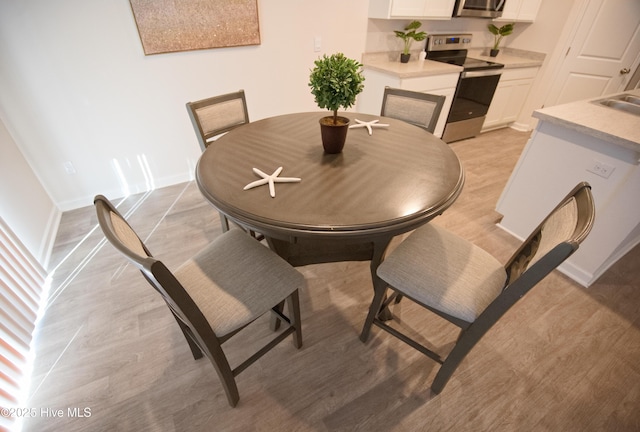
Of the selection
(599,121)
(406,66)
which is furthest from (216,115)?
(599,121)

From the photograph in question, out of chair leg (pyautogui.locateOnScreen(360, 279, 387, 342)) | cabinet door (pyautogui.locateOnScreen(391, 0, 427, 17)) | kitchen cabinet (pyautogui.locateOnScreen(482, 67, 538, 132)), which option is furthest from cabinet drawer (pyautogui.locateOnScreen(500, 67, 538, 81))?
chair leg (pyautogui.locateOnScreen(360, 279, 387, 342))

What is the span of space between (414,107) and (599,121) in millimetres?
1059

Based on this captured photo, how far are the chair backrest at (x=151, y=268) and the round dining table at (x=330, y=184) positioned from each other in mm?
307

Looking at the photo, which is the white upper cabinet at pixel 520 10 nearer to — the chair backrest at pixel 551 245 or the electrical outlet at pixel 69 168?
the chair backrest at pixel 551 245

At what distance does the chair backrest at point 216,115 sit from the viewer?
176cm

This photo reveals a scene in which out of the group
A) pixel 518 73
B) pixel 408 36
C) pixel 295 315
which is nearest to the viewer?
pixel 295 315

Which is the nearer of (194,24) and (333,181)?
(333,181)

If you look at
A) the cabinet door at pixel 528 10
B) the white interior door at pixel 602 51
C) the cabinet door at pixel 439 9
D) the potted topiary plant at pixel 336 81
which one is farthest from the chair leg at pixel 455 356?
the cabinet door at pixel 528 10

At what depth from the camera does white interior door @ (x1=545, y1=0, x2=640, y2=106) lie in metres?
3.02

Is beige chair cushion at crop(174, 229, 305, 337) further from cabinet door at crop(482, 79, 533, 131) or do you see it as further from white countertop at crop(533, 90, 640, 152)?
cabinet door at crop(482, 79, 533, 131)

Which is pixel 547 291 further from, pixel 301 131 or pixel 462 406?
pixel 301 131

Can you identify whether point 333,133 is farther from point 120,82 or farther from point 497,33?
point 497,33

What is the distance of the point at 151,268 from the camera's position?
696 mm

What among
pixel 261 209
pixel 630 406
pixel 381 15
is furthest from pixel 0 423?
pixel 381 15
